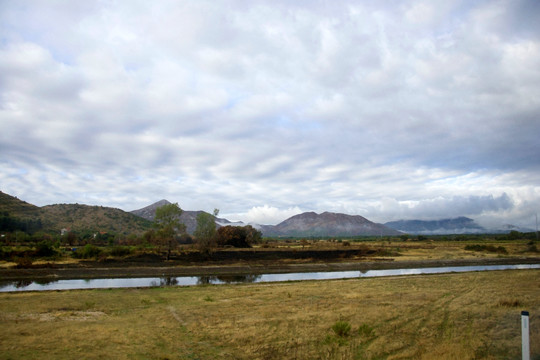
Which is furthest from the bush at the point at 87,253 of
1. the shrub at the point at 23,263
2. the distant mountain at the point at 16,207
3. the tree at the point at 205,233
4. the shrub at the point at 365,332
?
the distant mountain at the point at 16,207

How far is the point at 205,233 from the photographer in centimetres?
6103

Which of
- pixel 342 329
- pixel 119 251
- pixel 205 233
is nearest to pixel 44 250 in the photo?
pixel 119 251

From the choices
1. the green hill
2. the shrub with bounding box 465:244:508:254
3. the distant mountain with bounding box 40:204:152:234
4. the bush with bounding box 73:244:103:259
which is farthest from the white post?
the distant mountain with bounding box 40:204:152:234

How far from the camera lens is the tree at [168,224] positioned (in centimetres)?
5084

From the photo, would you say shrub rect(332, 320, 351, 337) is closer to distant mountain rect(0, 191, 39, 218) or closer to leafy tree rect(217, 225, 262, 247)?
leafy tree rect(217, 225, 262, 247)

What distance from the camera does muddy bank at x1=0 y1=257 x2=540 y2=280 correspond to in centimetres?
3625

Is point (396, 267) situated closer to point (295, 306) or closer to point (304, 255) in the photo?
point (304, 255)

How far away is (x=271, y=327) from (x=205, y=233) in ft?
164

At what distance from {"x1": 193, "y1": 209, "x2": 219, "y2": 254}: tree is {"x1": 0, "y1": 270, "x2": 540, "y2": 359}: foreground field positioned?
3900 cm

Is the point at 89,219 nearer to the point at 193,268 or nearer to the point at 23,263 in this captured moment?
the point at 23,263

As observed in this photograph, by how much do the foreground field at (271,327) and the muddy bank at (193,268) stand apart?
60.3 feet

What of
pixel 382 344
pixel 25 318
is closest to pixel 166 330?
pixel 25 318

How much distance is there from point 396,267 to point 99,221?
9593 centimetres

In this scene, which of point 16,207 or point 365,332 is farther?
point 16,207
